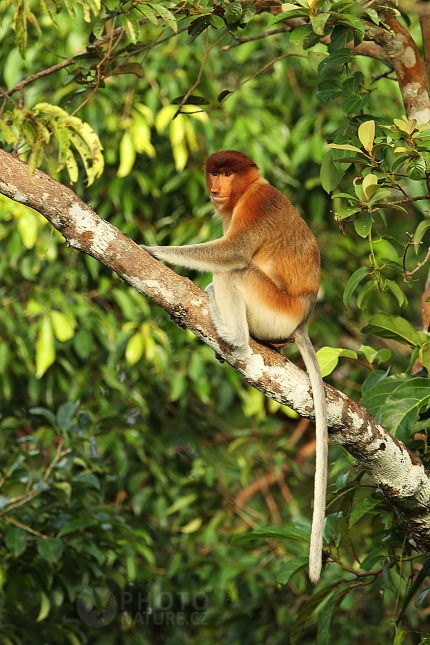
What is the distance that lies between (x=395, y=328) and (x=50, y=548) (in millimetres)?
1717

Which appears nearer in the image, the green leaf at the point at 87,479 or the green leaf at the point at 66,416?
the green leaf at the point at 87,479

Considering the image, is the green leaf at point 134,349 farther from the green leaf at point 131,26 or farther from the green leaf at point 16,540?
the green leaf at point 131,26

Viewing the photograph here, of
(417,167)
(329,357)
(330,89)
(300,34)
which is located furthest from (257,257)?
(417,167)

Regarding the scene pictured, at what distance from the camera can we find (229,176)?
11.1 feet

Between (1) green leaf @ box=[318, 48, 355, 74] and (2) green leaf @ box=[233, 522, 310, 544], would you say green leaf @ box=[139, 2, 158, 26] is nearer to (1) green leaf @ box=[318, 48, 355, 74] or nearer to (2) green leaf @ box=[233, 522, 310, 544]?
(1) green leaf @ box=[318, 48, 355, 74]

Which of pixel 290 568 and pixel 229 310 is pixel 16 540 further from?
pixel 229 310

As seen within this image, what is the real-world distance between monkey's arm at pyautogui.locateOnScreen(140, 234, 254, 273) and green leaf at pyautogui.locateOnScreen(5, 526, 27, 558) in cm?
133

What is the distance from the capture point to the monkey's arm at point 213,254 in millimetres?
2945

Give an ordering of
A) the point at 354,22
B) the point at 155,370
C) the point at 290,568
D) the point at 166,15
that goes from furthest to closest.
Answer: the point at 155,370
the point at 290,568
the point at 166,15
the point at 354,22

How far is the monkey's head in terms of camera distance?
11.0 feet

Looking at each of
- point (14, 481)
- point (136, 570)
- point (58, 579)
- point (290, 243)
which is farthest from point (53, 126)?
point (136, 570)

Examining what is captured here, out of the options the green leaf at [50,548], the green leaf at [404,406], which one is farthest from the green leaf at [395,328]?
the green leaf at [50,548]

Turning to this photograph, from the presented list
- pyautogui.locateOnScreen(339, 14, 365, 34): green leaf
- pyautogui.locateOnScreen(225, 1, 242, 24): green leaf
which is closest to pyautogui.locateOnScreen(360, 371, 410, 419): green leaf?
pyautogui.locateOnScreen(339, 14, 365, 34): green leaf

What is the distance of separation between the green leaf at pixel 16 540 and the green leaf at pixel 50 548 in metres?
0.07
